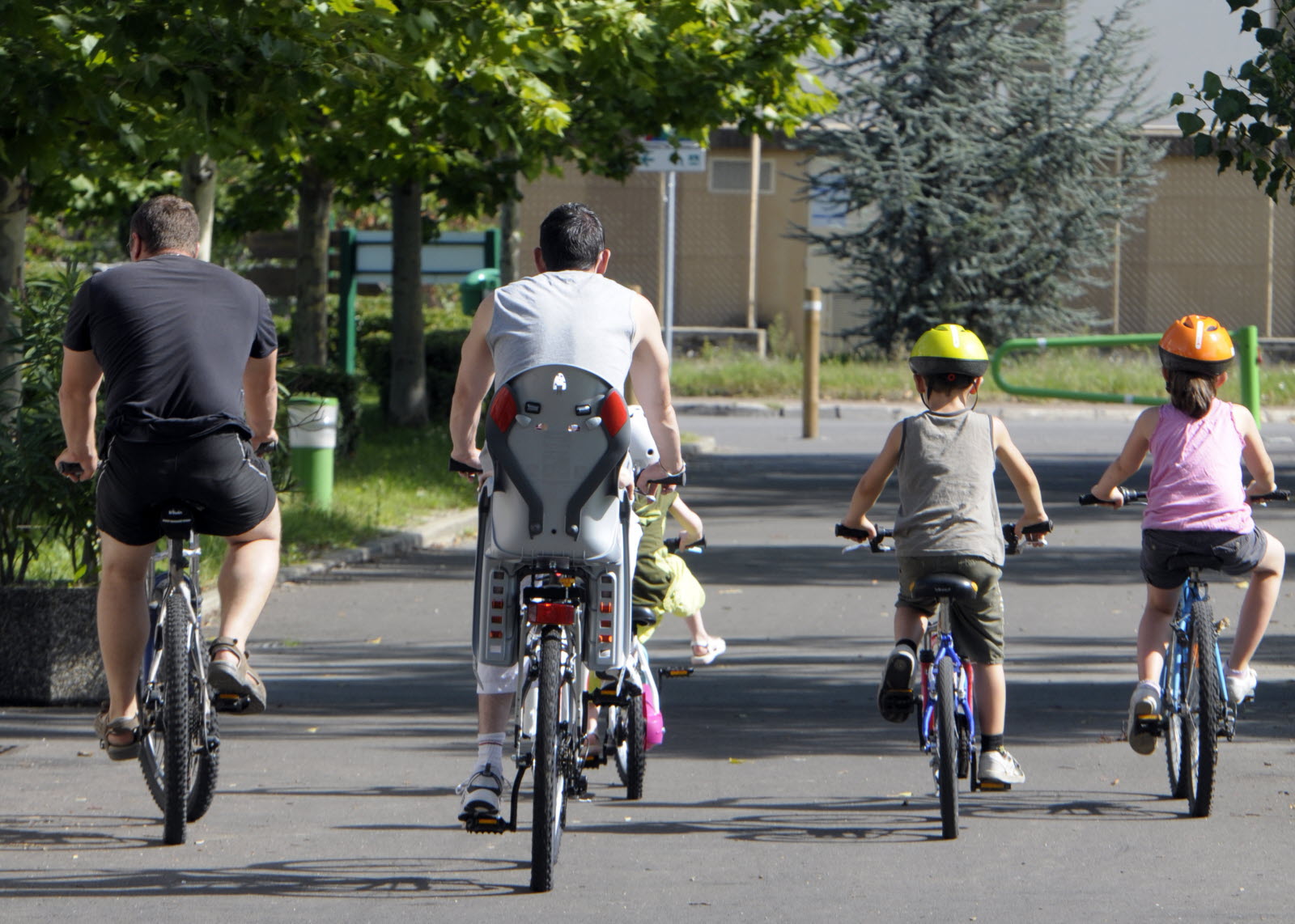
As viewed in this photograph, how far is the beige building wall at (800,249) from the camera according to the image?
110 ft

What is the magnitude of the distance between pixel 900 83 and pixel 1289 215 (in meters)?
8.15

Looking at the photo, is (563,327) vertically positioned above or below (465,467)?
above

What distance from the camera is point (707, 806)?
6.26m

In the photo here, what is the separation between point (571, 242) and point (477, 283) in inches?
616

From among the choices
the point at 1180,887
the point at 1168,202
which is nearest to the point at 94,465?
the point at 1180,887

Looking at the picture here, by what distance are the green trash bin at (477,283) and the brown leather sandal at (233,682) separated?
15260 mm

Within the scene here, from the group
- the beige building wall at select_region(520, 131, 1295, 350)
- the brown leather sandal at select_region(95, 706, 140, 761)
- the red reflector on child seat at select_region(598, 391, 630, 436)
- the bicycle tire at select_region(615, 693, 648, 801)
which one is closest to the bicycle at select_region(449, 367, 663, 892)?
the red reflector on child seat at select_region(598, 391, 630, 436)

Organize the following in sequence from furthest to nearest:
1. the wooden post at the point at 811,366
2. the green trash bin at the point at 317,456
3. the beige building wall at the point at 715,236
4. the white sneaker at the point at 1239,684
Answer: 1. the beige building wall at the point at 715,236
2. the wooden post at the point at 811,366
3. the green trash bin at the point at 317,456
4. the white sneaker at the point at 1239,684

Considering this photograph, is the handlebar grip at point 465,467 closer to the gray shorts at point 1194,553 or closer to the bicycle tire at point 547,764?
the bicycle tire at point 547,764

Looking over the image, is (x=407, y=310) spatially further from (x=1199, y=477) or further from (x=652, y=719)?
(x=1199, y=477)

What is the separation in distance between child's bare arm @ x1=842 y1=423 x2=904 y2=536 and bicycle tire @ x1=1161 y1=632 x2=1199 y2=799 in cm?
105

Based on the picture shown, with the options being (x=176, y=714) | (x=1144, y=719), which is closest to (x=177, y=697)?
(x=176, y=714)

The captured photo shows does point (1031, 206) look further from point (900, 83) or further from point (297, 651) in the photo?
point (297, 651)

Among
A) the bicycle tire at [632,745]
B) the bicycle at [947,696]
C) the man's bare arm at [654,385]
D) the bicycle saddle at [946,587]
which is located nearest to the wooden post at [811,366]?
the bicycle tire at [632,745]
